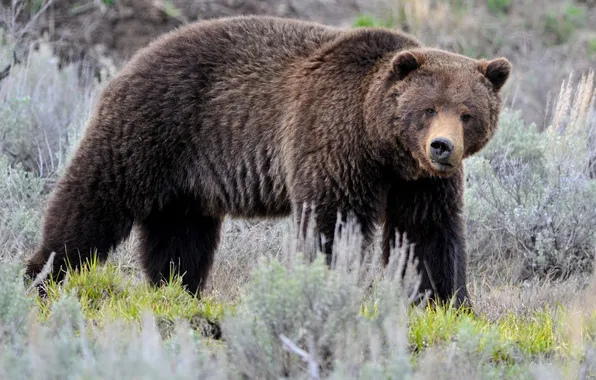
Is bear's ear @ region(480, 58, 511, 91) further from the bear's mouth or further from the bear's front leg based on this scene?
the bear's mouth

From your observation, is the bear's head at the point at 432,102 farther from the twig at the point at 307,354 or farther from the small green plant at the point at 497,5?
the small green plant at the point at 497,5

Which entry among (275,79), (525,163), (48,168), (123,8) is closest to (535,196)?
(525,163)

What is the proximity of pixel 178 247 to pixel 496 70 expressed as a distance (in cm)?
237

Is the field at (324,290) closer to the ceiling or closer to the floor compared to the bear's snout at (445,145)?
closer to the floor

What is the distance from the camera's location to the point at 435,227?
19.6 ft

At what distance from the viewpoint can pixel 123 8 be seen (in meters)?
12.7

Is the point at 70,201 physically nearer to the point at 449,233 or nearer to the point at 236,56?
the point at 236,56

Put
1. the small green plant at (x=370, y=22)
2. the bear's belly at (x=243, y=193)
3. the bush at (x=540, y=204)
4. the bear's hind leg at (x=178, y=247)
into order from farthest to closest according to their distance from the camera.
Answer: the small green plant at (x=370, y=22)
the bush at (x=540, y=204)
the bear's hind leg at (x=178, y=247)
the bear's belly at (x=243, y=193)

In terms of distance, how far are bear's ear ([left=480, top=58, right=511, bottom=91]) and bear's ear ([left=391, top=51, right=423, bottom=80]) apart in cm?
38

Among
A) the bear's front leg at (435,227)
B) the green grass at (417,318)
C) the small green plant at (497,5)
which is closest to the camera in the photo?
the green grass at (417,318)

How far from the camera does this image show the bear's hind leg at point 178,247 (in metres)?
6.79

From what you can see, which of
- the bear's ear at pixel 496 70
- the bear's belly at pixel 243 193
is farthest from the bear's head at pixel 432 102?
the bear's belly at pixel 243 193

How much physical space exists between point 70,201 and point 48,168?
7.89ft

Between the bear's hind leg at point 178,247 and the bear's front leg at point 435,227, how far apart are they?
1.42m
